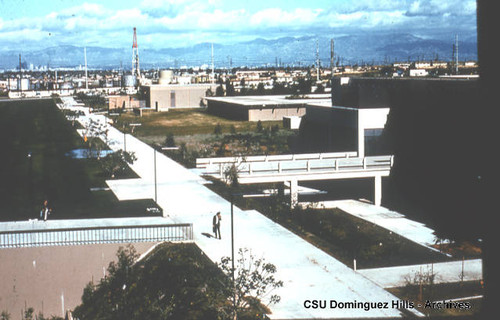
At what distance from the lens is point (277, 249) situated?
23281 millimetres

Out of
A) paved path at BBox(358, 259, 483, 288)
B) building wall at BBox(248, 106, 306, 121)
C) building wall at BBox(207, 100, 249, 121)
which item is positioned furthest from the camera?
building wall at BBox(207, 100, 249, 121)

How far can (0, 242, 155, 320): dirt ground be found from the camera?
20.3 m

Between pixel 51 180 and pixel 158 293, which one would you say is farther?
pixel 51 180

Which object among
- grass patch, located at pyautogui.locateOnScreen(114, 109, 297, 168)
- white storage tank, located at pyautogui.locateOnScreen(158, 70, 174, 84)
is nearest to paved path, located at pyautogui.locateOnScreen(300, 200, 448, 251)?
Result: grass patch, located at pyautogui.locateOnScreen(114, 109, 297, 168)

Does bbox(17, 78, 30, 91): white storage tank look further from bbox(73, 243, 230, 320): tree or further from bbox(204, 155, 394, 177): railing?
bbox(73, 243, 230, 320): tree

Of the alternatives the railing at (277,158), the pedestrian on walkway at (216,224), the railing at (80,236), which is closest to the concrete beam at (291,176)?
the railing at (277,158)

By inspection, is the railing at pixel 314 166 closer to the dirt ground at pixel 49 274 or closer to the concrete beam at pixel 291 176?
the concrete beam at pixel 291 176

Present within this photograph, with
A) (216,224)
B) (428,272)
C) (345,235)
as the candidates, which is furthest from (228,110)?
(428,272)

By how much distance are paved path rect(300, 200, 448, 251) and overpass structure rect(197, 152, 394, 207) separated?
137 cm

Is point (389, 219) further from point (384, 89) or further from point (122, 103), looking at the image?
point (122, 103)

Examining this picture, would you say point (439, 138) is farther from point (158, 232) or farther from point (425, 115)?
point (158, 232)

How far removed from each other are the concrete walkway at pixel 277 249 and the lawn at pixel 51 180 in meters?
1.84

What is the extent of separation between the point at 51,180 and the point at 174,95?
63.1 m

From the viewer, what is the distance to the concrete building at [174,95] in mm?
99938
